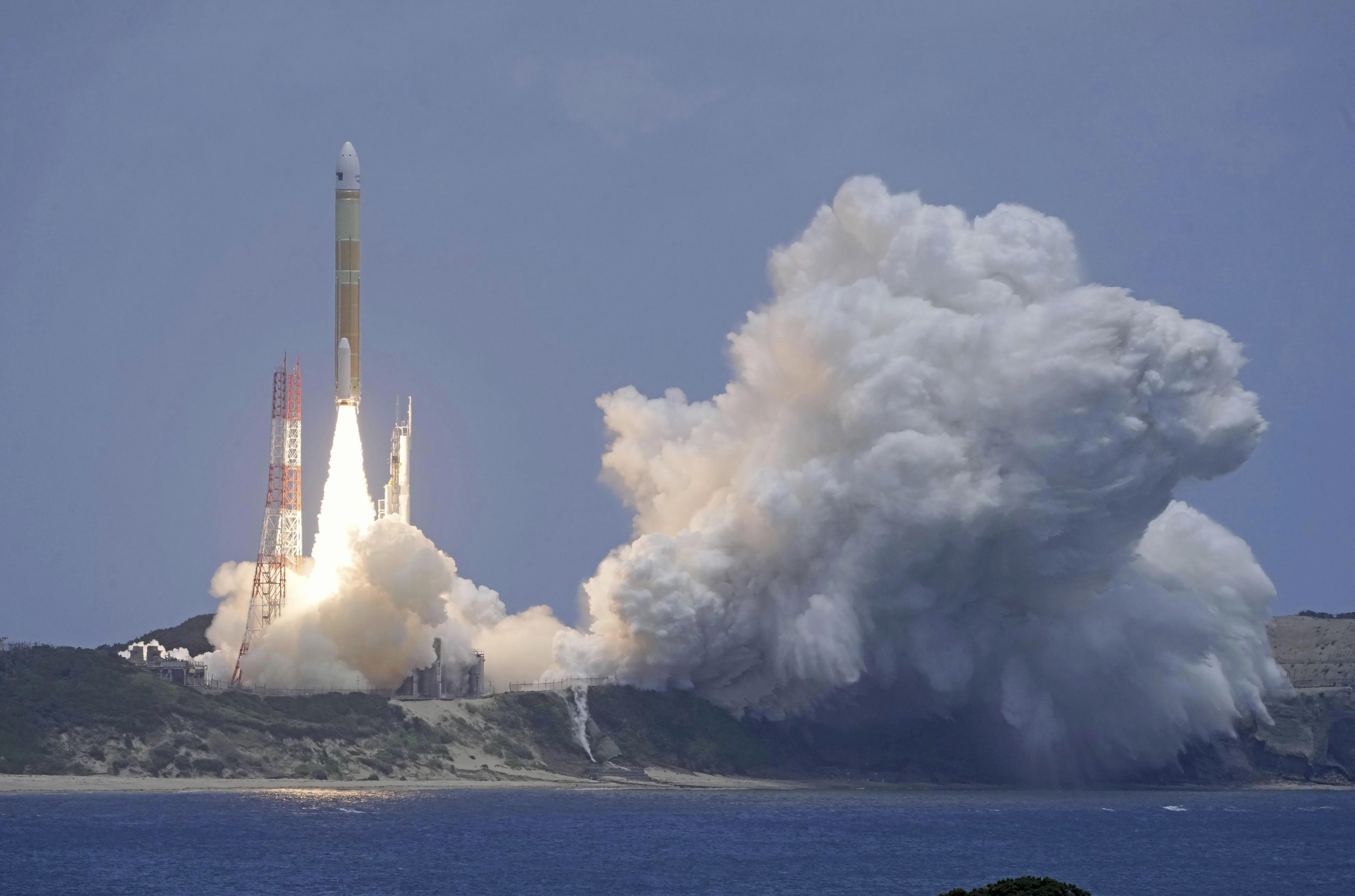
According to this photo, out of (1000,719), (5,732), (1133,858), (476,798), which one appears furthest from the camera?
(1000,719)

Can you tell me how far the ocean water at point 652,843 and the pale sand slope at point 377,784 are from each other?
752mm

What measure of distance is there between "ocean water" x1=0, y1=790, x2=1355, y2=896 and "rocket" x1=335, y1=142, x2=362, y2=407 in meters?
22.7

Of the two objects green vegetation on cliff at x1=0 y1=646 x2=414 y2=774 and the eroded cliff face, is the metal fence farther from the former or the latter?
the eroded cliff face

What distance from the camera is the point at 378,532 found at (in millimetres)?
123188

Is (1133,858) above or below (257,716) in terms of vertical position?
below

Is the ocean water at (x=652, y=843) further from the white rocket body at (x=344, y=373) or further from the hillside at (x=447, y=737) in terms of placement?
the white rocket body at (x=344, y=373)

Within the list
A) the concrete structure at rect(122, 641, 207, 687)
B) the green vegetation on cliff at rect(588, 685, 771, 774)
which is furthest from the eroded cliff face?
the concrete structure at rect(122, 641, 207, 687)

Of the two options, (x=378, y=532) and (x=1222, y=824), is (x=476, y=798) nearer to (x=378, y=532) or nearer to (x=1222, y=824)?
(x=378, y=532)

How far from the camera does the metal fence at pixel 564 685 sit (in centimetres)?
13462

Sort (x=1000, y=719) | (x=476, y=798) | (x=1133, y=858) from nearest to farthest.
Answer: (x=1133, y=858), (x=476, y=798), (x=1000, y=719)

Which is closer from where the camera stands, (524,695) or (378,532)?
(378,532)

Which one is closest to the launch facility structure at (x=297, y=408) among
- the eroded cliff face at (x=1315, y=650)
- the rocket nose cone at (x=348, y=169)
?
the rocket nose cone at (x=348, y=169)

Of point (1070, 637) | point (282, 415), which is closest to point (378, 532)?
point (282, 415)

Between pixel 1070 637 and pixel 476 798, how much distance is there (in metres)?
35.2
